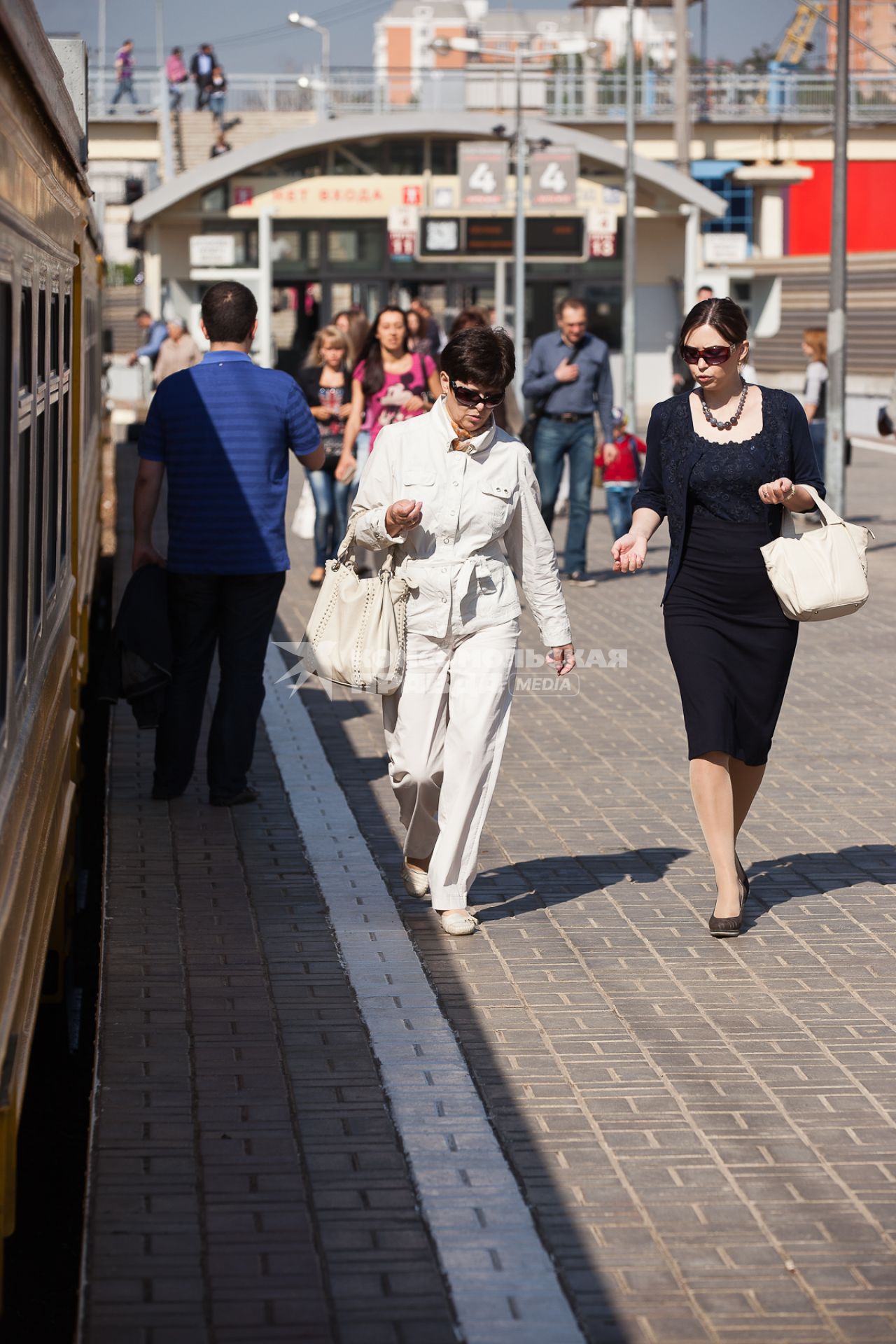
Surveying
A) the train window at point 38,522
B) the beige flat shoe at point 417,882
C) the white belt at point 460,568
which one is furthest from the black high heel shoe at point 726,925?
the train window at point 38,522

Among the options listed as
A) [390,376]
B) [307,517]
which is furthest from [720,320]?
[307,517]

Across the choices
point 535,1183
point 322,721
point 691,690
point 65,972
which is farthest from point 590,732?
point 535,1183

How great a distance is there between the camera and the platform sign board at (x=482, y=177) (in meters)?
36.2

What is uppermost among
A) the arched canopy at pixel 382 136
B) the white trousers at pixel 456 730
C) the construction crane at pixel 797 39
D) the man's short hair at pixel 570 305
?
the construction crane at pixel 797 39

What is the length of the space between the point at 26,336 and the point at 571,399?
Result: 10831mm

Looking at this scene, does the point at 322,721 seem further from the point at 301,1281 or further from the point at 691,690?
the point at 301,1281

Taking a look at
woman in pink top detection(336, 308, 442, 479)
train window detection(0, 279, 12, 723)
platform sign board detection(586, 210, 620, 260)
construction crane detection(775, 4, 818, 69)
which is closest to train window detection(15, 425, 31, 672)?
train window detection(0, 279, 12, 723)

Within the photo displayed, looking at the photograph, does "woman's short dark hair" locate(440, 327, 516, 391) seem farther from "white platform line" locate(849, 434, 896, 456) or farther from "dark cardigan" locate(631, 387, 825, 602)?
"white platform line" locate(849, 434, 896, 456)

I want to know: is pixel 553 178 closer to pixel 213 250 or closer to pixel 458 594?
pixel 213 250

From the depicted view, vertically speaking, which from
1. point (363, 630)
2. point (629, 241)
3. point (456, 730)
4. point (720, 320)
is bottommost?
→ point (456, 730)

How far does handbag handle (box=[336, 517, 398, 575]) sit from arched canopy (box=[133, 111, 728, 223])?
41.4 m

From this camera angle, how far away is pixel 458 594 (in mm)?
6293

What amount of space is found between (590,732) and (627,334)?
23.0 metres

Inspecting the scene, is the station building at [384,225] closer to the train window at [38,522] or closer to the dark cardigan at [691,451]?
the dark cardigan at [691,451]
